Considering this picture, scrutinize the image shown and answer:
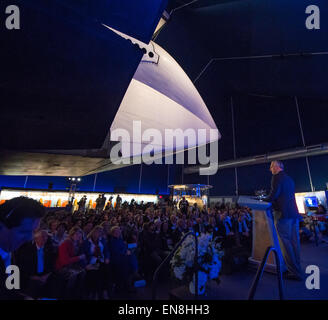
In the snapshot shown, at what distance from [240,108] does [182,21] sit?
31.5 ft

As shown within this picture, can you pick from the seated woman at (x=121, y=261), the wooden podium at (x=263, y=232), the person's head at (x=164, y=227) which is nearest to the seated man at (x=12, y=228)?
the seated woman at (x=121, y=261)

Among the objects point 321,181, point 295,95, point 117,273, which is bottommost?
→ point 117,273

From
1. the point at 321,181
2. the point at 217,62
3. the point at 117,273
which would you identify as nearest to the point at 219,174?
the point at 321,181

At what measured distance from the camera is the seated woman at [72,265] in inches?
106

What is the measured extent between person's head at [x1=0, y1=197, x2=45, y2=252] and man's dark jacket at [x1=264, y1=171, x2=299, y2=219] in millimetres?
3199

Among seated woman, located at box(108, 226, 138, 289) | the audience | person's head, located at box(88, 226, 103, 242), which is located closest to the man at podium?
the audience

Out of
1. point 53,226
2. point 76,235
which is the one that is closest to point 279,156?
point 76,235

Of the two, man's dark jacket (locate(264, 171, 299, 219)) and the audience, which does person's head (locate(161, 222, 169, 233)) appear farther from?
man's dark jacket (locate(264, 171, 299, 219))

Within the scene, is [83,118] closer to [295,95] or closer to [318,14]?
[318,14]

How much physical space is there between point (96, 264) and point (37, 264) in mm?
952

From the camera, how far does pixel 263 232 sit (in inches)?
124

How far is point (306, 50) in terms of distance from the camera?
8.16m

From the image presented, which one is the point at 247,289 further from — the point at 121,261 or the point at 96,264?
the point at 96,264

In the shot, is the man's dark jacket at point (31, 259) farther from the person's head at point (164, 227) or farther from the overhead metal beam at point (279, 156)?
the overhead metal beam at point (279, 156)
